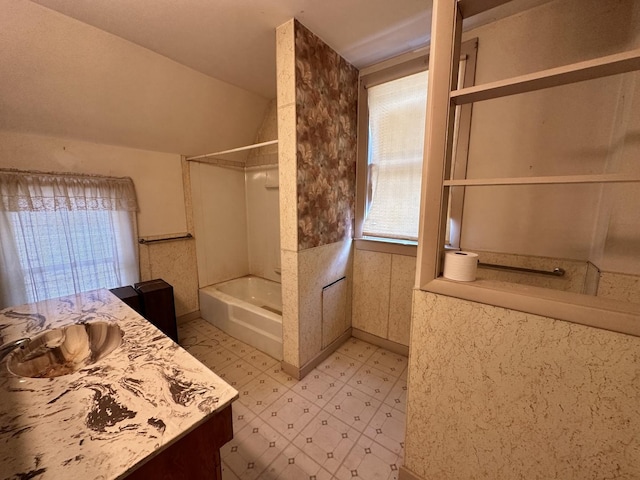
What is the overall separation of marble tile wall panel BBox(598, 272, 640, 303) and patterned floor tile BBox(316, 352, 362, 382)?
1643 millimetres

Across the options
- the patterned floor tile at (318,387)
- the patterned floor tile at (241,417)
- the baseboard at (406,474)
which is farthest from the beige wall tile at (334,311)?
the baseboard at (406,474)

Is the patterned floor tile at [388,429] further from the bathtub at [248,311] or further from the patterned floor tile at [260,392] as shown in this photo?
the bathtub at [248,311]

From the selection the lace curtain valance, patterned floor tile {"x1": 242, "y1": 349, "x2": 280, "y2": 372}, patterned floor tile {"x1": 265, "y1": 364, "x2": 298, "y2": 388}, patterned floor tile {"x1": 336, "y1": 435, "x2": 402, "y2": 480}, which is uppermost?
the lace curtain valance

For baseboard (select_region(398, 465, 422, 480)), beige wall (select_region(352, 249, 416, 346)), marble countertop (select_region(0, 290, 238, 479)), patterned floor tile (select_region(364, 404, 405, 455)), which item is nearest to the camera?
marble countertop (select_region(0, 290, 238, 479))

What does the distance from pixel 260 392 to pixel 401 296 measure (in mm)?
1397

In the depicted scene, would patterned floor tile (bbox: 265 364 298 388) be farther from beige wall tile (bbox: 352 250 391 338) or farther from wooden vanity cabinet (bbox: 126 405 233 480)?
wooden vanity cabinet (bbox: 126 405 233 480)

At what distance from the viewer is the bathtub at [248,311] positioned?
2.18m

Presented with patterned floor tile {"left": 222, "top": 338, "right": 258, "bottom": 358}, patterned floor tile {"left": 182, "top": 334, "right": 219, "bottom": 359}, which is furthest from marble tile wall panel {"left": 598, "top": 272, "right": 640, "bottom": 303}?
patterned floor tile {"left": 182, "top": 334, "right": 219, "bottom": 359}

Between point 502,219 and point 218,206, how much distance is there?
9.45 feet

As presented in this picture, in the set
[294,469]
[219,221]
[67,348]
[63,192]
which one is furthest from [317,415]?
[63,192]

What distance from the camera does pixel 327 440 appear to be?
4.75ft

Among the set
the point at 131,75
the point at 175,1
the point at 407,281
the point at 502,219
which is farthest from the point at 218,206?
the point at 502,219

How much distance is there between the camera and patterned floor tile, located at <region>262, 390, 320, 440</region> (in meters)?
1.52

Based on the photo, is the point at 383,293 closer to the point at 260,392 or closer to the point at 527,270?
the point at 527,270
